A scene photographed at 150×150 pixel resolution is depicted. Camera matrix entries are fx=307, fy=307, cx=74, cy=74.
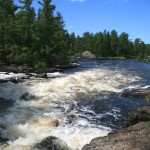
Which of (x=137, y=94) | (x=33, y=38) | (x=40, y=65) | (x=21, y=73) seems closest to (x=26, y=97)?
(x=137, y=94)

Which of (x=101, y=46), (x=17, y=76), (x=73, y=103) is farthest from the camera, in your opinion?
(x=101, y=46)

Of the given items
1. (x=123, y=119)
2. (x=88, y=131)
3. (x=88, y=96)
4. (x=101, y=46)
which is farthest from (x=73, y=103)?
(x=101, y=46)

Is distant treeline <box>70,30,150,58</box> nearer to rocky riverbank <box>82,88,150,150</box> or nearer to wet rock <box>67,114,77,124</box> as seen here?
wet rock <box>67,114,77,124</box>

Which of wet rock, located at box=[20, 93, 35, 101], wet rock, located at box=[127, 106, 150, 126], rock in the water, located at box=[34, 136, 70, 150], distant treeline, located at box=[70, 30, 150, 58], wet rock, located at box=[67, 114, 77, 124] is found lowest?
rock in the water, located at box=[34, 136, 70, 150]

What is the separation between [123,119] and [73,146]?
22.5 ft

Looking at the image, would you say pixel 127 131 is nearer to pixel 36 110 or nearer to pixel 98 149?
pixel 98 149

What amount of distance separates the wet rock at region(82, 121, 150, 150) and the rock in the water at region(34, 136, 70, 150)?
221 cm

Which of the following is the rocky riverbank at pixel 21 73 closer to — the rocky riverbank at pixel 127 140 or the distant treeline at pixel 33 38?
the distant treeline at pixel 33 38

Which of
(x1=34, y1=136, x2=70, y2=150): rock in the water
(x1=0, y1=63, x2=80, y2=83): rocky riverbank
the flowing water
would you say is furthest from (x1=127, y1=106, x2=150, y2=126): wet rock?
(x1=0, y1=63, x2=80, y2=83): rocky riverbank

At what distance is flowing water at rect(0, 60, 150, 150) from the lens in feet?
63.7

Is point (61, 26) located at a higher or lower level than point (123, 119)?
higher

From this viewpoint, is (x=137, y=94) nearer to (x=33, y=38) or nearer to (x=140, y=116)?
(x=140, y=116)

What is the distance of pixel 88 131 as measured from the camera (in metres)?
20.2

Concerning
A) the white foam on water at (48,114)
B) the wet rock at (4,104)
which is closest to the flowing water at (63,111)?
the white foam on water at (48,114)
